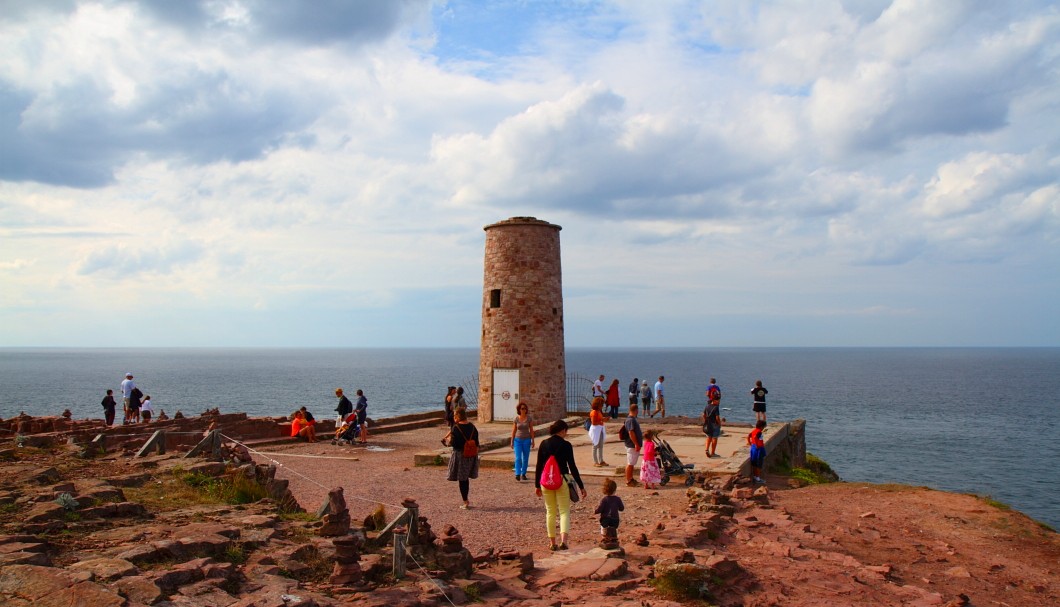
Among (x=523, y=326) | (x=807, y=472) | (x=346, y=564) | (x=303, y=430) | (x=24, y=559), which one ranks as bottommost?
(x=807, y=472)

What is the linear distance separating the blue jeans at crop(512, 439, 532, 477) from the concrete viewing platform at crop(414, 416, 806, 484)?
118cm

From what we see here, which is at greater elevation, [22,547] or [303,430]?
[22,547]

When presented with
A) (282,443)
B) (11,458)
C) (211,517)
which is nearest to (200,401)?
(282,443)

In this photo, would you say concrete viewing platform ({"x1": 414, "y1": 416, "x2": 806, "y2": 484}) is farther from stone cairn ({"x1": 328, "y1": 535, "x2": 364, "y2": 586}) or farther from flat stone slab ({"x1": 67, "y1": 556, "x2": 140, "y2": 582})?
flat stone slab ({"x1": 67, "y1": 556, "x2": 140, "y2": 582})

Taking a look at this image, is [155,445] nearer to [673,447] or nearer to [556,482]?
[556,482]

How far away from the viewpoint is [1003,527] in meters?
13.3

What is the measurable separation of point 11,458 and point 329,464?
247 inches

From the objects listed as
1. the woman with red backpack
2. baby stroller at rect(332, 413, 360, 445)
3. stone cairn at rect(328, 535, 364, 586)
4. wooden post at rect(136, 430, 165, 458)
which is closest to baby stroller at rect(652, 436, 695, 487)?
the woman with red backpack

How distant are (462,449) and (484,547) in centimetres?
219

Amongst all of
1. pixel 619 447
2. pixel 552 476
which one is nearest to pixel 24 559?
pixel 552 476

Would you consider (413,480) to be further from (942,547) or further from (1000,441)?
(1000,441)

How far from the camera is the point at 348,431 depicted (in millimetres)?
21141

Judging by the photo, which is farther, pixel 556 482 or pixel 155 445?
pixel 155 445

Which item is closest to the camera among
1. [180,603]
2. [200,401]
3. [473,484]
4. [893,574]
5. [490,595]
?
[180,603]
